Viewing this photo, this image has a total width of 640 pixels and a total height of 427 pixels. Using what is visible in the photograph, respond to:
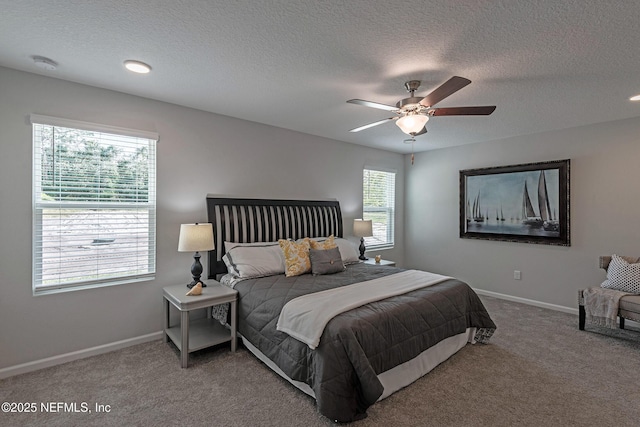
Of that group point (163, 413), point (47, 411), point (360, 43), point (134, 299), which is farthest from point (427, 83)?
point (47, 411)

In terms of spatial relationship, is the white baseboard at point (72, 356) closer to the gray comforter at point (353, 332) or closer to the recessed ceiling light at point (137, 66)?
the gray comforter at point (353, 332)

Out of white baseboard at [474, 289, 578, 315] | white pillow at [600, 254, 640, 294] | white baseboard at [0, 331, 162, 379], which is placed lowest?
white baseboard at [0, 331, 162, 379]

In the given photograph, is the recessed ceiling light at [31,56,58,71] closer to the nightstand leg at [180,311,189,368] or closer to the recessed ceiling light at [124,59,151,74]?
the recessed ceiling light at [124,59,151,74]

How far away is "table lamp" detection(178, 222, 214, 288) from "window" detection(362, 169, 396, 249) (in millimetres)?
3005

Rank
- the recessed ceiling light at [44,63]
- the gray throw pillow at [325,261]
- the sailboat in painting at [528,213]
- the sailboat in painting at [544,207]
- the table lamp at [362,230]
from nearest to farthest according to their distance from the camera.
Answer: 1. the recessed ceiling light at [44,63]
2. the gray throw pillow at [325,261]
3. the sailboat in painting at [544,207]
4. the sailboat in painting at [528,213]
5. the table lamp at [362,230]

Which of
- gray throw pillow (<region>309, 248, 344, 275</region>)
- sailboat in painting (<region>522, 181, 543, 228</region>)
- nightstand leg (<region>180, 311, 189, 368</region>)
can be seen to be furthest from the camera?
sailboat in painting (<region>522, 181, 543, 228</region>)

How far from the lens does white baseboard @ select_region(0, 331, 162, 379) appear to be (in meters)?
2.51

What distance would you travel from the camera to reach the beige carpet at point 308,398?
204cm

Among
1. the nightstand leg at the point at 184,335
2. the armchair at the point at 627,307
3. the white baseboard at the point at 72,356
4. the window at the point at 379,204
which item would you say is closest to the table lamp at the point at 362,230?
the window at the point at 379,204

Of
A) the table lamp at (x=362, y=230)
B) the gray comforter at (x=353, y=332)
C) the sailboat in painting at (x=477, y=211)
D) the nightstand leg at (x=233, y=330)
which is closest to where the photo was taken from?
the gray comforter at (x=353, y=332)

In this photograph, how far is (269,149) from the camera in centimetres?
412

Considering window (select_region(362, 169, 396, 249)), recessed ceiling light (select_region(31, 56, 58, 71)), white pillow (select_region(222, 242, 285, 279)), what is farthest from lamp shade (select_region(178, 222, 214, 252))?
window (select_region(362, 169, 396, 249))

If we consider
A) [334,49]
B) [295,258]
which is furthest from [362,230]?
[334,49]

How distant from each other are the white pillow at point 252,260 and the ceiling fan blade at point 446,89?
7.06 ft
